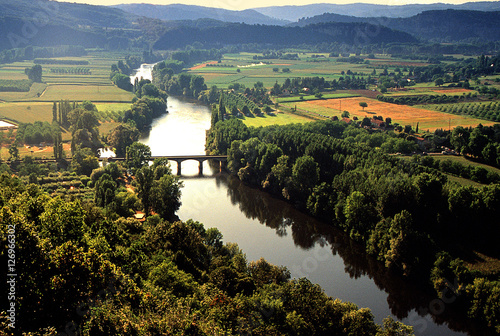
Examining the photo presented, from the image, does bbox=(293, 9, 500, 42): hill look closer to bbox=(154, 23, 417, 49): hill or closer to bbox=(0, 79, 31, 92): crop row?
bbox=(154, 23, 417, 49): hill

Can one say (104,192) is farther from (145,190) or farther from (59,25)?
(59,25)

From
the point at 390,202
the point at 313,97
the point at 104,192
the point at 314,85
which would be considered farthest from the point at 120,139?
the point at 314,85

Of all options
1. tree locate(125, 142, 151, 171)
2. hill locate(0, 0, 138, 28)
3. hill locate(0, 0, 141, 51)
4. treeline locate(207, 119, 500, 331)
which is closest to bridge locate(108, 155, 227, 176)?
tree locate(125, 142, 151, 171)

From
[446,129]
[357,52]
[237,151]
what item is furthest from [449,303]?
[357,52]

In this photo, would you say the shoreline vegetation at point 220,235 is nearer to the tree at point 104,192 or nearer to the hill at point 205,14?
the tree at point 104,192

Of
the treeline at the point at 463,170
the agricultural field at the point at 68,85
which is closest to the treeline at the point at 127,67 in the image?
the agricultural field at the point at 68,85

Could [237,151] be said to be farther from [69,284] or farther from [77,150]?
[69,284]
